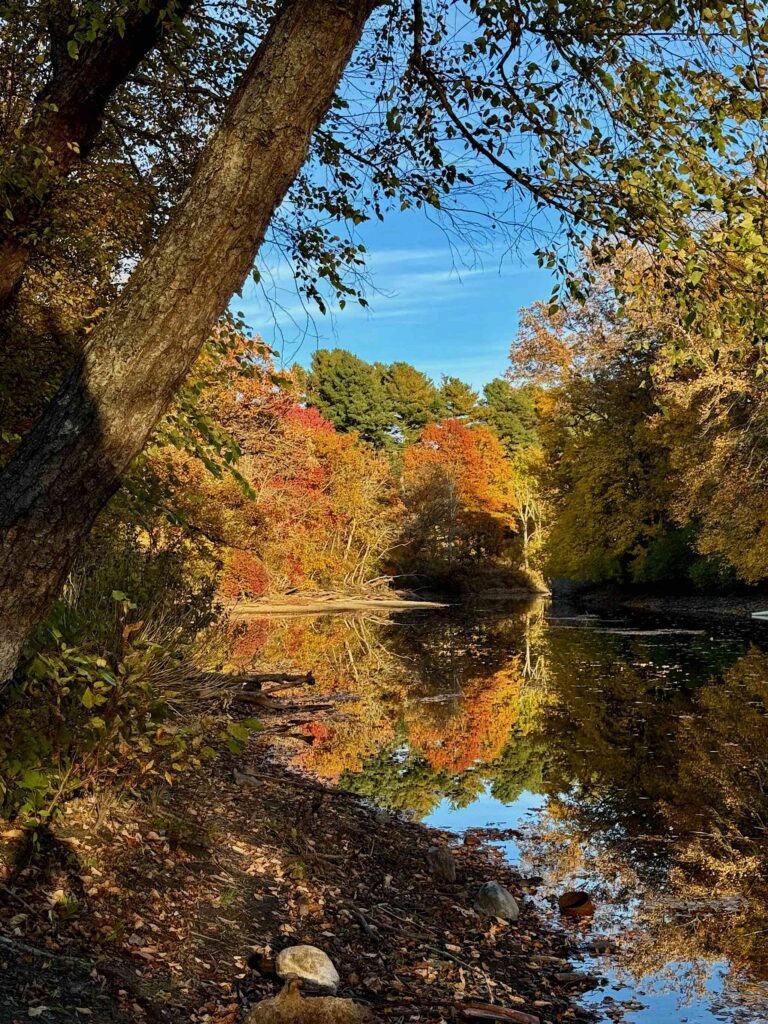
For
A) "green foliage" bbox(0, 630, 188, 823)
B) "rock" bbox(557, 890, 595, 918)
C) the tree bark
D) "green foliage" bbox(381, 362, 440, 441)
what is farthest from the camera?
"green foliage" bbox(381, 362, 440, 441)

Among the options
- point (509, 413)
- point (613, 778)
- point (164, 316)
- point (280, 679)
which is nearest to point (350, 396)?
point (509, 413)

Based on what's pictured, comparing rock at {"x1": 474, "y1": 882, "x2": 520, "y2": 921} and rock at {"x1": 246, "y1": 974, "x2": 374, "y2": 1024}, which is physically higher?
rock at {"x1": 474, "y1": 882, "x2": 520, "y2": 921}

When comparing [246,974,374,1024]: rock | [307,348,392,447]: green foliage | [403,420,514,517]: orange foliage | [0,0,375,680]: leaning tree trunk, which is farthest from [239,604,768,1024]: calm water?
[307,348,392,447]: green foliage

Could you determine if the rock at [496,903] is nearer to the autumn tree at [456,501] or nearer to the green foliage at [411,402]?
the autumn tree at [456,501]

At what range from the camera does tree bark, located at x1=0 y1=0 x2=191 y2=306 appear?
446 centimetres

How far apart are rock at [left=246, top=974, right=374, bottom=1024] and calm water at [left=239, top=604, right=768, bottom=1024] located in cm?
155

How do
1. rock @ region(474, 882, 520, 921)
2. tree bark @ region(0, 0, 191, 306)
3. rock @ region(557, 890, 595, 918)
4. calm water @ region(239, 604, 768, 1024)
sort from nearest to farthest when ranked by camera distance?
tree bark @ region(0, 0, 191, 306) < calm water @ region(239, 604, 768, 1024) < rock @ region(474, 882, 520, 921) < rock @ region(557, 890, 595, 918)

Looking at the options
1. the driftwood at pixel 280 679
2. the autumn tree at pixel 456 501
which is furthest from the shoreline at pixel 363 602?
the driftwood at pixel 280 679

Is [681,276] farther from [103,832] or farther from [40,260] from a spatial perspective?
[40,260]

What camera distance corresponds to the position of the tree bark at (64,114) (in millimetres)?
4465

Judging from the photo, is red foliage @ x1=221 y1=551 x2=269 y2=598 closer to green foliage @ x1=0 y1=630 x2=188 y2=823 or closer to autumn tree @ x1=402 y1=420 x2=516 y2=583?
autumn tree @ x1=402 y1=420 x2=516 y2=583

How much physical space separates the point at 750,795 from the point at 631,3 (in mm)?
6107

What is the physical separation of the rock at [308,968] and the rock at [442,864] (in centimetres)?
181

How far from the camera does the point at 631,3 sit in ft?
14.3
